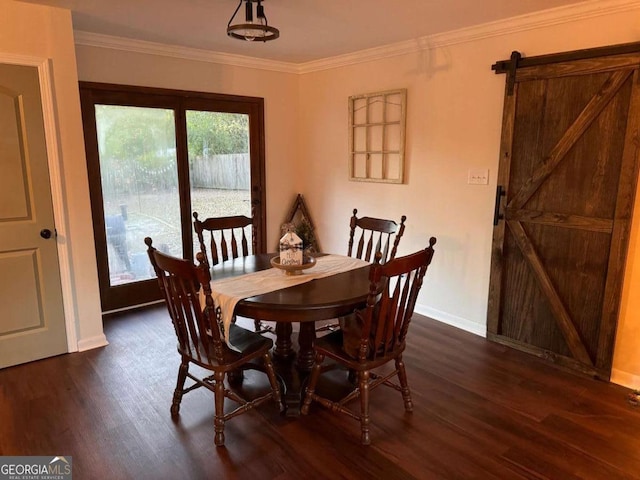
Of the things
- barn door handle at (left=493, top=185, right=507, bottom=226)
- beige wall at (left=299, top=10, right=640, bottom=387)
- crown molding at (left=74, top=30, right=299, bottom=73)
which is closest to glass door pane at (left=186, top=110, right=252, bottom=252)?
crown molding at (left=74, top=30, right=299, bottom=73)

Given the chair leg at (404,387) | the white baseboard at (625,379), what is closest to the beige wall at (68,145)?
the chair leg at (404,387)

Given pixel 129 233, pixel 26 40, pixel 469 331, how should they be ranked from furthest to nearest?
pixel 129 233 < pixel 469 331 < pixel 26 40

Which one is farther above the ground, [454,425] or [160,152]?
[160,152]

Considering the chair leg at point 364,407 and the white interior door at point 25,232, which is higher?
the white interior door at point 25,232

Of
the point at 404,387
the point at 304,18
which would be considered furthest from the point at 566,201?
the point at 304,18

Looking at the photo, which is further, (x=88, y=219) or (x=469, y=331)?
(x=469, y=331)

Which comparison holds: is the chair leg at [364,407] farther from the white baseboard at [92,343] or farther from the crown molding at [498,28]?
the crown molding at [498,28]

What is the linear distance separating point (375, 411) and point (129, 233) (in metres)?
2.74

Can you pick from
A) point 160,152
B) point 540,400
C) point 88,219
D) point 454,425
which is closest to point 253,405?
point 454,425

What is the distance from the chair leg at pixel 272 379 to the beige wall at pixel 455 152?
1.89 metres

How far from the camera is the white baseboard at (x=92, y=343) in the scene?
10.5 ft

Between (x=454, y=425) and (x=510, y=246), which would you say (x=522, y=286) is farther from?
Answer: (x=454, y=425)

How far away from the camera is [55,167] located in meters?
2.93

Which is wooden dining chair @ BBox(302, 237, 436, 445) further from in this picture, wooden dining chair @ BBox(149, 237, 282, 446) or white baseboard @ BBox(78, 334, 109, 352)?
white baseboard @ BBox(78, 334, 109, 352)
